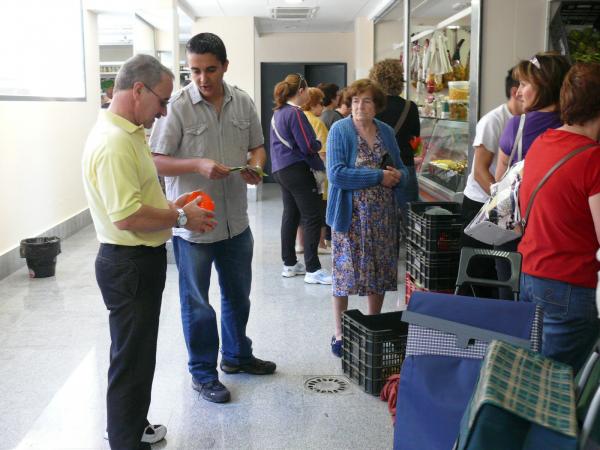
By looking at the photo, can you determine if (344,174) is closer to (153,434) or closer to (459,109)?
(153,434)

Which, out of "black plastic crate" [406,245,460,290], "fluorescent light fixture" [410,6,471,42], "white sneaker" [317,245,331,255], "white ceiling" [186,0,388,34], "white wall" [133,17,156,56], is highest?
"white ceiling" [186,0,388,34]

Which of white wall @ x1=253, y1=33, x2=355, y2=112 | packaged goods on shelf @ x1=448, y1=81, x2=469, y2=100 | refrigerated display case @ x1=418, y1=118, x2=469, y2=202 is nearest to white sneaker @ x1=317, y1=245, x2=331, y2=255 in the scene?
refrigerated display case @ x1=418, y1=118, x2=469, y2=202

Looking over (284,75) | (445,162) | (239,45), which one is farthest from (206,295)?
(284,75)

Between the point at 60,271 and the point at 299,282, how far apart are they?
2.26 metres

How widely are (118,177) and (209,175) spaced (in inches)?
29.5

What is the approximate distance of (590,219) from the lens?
2332 mm

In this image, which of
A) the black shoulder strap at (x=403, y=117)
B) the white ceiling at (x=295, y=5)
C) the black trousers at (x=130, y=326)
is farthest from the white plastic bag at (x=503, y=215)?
the white ceiling at (x=295, y=5)

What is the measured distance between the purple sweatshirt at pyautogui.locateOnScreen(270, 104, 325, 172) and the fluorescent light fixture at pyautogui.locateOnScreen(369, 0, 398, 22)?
187 inches

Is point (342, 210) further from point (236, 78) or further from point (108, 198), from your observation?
point (236, 78)

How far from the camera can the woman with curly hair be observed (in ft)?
16.2

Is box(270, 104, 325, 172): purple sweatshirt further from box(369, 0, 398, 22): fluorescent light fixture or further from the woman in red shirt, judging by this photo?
box(369, 0, 398, 22): fluorescent light fixture

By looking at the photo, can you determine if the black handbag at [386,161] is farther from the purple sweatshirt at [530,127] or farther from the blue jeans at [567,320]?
the blue jeans at [567,320]

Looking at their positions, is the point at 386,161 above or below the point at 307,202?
above

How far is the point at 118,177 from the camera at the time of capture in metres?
2.36
